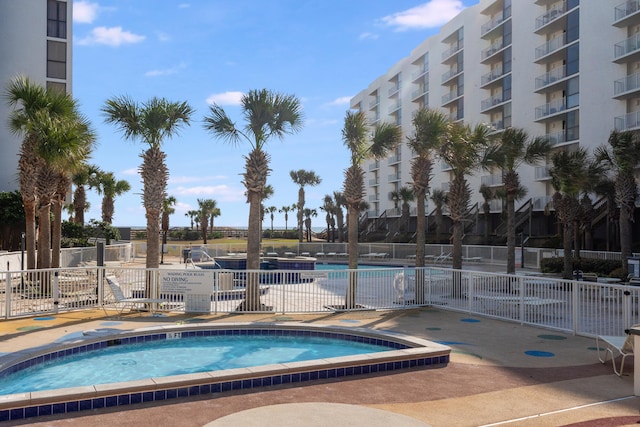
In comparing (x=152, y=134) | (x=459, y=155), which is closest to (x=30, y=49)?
(x=152, y=134)

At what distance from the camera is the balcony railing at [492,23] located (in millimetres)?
47562

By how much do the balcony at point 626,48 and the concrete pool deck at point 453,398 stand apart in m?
30.1

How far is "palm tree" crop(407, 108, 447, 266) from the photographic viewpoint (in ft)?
54.0

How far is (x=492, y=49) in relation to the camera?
4881 cm

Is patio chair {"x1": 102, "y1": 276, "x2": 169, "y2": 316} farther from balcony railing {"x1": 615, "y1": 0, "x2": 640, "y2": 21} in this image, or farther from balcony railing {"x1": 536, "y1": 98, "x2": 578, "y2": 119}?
balcony railing {"x1": 536, "y1": 98, "x2": 578, "y2": 119}

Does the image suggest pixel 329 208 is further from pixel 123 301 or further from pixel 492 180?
pixel 123 301

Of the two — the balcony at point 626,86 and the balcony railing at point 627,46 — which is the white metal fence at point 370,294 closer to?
the balcony at point 626,86

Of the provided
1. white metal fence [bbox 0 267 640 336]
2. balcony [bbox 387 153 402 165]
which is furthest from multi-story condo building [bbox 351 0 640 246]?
white metal fence [bbox 0 267 640 336]

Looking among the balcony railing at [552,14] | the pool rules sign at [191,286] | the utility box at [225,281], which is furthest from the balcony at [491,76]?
the pool rules sign at [191,286]

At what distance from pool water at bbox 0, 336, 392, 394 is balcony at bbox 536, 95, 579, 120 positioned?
36.0 metres

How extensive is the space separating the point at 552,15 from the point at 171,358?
4238cm

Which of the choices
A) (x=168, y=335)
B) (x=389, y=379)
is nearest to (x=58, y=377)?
(x=168, y=335)

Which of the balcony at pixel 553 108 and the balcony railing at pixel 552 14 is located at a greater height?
the balcony railing at pixel 552 14

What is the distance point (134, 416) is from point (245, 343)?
15.8 ft
